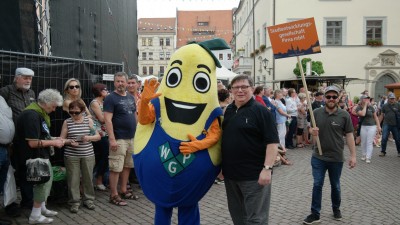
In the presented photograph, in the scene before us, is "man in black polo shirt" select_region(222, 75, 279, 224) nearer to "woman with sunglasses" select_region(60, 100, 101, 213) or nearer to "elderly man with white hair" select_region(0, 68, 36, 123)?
"woman with sunglasses" select_region(60, 100, 101, 213)

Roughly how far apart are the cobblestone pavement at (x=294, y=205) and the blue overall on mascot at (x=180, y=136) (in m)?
1.53

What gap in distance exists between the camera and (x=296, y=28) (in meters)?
5.34

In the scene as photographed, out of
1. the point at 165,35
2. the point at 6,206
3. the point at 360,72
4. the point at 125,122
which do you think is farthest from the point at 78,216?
the point at 165,35

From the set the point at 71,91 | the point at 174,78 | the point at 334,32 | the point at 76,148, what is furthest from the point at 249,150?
the point at 334,32

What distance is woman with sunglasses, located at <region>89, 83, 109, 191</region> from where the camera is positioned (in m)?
5.90

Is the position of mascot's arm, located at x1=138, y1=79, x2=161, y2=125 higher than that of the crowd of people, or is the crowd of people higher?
mascot's arm, located at x1=138, y1=79, x2=161, y2=125

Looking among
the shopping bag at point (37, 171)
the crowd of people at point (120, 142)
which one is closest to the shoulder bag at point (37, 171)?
the shopping bag at point (37, 171)

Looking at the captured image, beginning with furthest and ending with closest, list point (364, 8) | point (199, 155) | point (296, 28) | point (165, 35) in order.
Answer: point (165, 35) → point (364, 8) → point (296, 28) → point (199, 155)

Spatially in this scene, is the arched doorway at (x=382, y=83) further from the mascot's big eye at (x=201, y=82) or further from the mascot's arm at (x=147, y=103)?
the mascot's arm at (x=147, y=103)

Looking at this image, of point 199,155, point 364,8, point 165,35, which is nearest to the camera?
point 199,155

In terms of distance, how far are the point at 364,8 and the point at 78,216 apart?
83.3 feet

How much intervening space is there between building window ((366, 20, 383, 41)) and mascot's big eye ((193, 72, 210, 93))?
25.2m

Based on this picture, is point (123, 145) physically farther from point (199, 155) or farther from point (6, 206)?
point (199, 155)

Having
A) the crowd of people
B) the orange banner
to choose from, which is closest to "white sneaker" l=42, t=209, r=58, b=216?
the crowd of people
